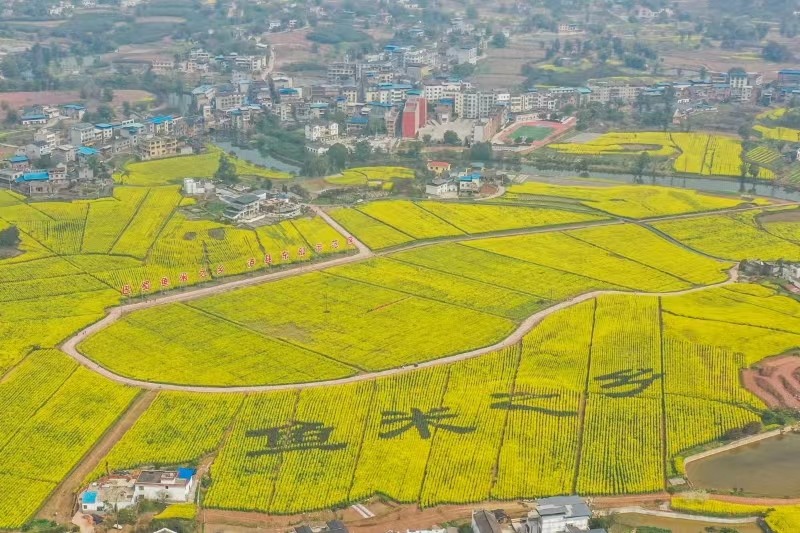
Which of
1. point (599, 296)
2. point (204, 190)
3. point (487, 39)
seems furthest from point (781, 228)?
point (487, 39)

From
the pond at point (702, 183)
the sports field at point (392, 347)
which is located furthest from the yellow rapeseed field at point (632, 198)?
the pond at point (702, 183)

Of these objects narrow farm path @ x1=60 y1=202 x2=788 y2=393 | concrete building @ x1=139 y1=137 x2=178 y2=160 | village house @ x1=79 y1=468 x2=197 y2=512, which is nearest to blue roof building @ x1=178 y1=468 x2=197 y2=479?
village house @ x1=79 y1=468 x2=197 y2=512

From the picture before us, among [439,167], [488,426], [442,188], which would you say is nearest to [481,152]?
[439,167]

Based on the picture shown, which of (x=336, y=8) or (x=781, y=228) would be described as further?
(x=336, y=8)

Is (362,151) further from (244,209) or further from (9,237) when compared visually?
(9,237)

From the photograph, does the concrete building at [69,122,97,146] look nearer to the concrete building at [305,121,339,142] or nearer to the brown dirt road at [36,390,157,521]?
the concrete building at [305,121,339,142]

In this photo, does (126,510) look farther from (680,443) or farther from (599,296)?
(599,296)

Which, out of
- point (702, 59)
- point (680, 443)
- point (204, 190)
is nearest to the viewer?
point (680, 443)
